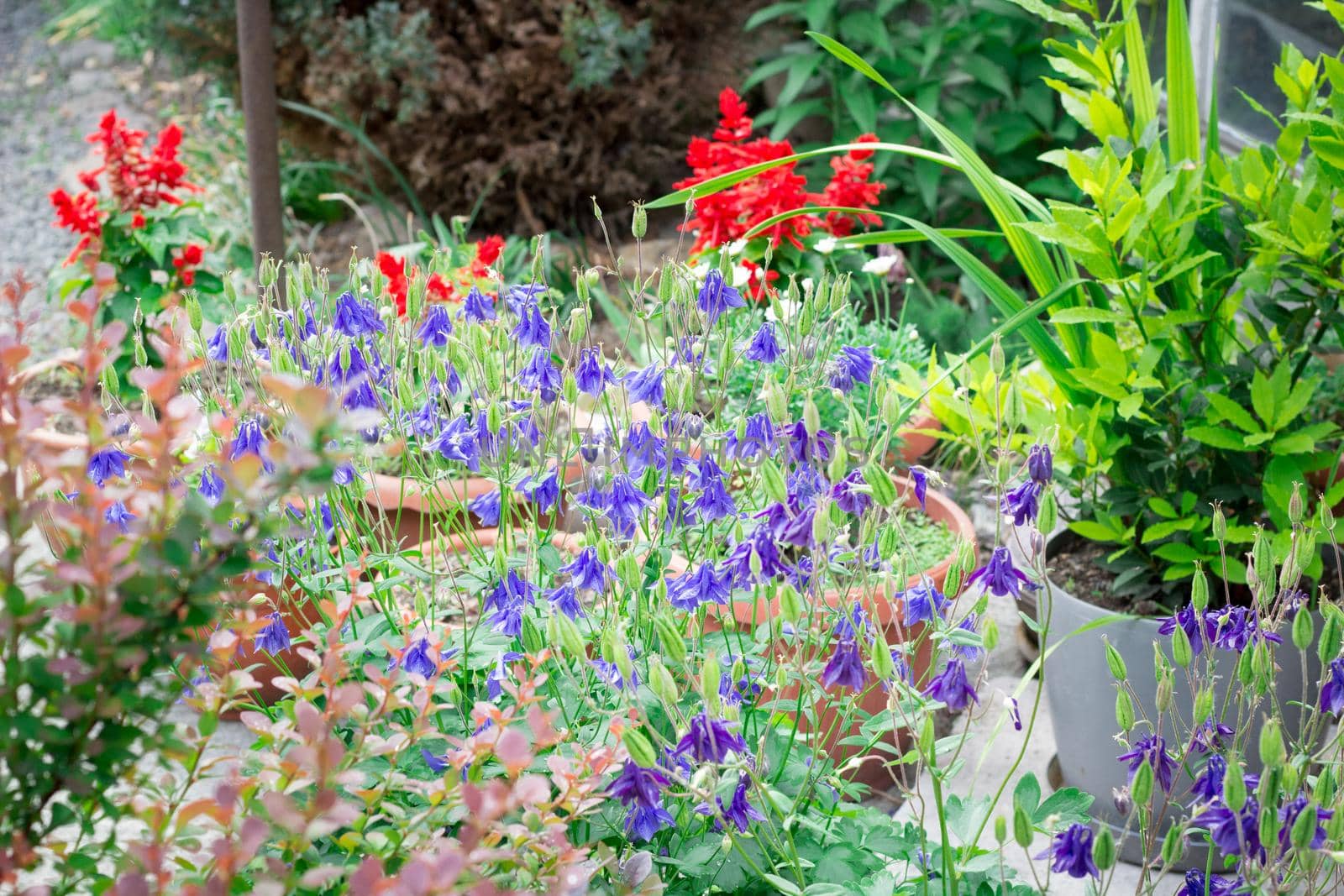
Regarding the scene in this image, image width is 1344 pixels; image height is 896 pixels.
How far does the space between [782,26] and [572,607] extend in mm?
3421

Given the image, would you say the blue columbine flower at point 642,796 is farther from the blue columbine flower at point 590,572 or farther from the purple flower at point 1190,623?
the purple flower at point 1190,623

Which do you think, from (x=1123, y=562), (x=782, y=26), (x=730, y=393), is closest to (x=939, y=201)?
(x=782, y=26)

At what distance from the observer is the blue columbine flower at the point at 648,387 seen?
137 cm

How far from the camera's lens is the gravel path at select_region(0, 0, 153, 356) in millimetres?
4949

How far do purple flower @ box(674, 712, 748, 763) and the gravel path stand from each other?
3920 mm

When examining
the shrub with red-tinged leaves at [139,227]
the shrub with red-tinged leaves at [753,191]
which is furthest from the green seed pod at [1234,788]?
the shrub with red-tinged leaves at [139,227]

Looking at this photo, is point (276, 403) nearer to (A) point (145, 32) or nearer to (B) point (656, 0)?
(B) point (656, 0)

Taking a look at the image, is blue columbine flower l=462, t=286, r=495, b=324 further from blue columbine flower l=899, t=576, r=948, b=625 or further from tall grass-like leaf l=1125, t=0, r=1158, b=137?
tall grass-like leaf l=1125, t=0, r=1158, b=137

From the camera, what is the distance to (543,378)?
4.65 ft

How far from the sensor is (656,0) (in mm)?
4039

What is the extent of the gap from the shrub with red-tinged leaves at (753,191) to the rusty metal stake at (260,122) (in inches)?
35.8

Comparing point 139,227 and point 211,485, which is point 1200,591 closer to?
point 211,485

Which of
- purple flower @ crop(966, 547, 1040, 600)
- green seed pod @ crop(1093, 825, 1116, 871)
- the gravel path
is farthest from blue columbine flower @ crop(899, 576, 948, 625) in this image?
the gravel path

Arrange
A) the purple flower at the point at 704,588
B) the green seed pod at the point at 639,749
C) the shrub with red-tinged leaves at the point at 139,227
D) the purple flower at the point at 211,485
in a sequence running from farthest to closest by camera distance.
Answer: the shrub with red-tinged leaves at the point at 139,227 → the purple flower at the point at 211,485 → the purple flower at the point at 704,588 → the green seed pod at the point at 639,749
